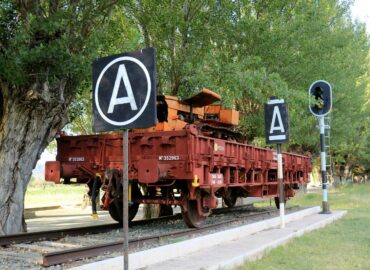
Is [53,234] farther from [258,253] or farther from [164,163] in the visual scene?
[258,253]

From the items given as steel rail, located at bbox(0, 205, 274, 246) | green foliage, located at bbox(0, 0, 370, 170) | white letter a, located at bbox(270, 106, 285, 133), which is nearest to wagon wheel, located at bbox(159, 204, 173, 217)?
steel rail, located at bbox(0, 205, 274, 246)

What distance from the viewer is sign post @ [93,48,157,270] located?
4.41 meters

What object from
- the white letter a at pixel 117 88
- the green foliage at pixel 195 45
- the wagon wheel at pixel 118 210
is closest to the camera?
the white letter a at pixel 117 88

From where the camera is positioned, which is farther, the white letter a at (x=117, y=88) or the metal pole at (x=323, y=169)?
the metal pole at (x=323, y=169)

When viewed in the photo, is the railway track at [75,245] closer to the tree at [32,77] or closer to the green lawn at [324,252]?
the tree at [32,77]

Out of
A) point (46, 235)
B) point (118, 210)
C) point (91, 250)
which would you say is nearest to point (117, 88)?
point (91, 250)

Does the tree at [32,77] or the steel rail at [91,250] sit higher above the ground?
the tree at [32,77]

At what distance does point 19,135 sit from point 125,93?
241 inches

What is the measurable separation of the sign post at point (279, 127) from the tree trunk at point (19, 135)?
4.60 meters

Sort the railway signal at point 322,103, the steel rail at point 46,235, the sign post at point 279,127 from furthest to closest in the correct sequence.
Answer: the railway signal at point 322,103
the sign post at point 279,127
the steel rail at point 46,235

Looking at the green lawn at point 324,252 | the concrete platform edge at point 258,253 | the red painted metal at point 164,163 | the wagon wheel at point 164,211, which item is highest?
the red painted metal at point 164,163

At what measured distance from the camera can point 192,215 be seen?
1081 centimetres

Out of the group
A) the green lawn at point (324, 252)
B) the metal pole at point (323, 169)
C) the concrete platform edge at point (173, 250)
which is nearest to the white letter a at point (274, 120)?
the concrete platform edge at point (173, 250)

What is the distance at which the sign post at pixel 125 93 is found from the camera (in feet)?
14.5
